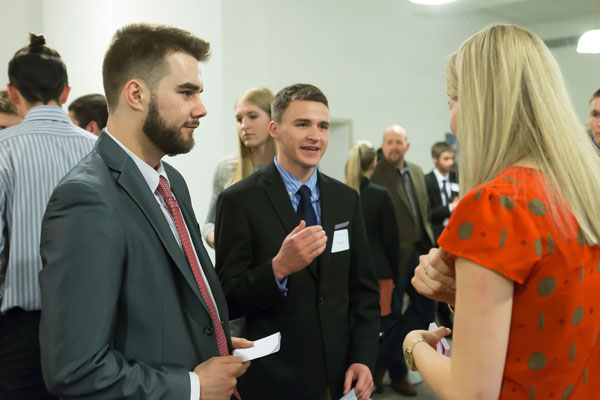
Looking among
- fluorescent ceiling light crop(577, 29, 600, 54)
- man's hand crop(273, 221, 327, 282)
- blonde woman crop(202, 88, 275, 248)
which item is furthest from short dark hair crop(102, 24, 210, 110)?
fluorescent ceiling light crop(577, 29, 600, 54)

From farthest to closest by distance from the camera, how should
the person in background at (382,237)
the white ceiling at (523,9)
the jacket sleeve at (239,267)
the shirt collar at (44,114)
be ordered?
the white ceiling at (523,9), the person in background at (382,237), the shirt collar at (44,114), the jacket sleeve at (239,267)

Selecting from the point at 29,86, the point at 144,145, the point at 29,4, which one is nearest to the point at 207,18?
the point at 29,4

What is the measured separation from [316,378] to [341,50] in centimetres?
635

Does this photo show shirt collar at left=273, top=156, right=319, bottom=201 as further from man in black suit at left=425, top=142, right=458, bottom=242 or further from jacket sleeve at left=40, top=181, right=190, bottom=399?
man in black suit at left=425, top=142, right=458, bottom=242

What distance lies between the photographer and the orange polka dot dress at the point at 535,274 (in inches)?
37.0

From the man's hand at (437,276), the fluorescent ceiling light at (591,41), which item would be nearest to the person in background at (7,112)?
the man's hand at (437,276)

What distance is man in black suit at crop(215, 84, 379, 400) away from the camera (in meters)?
1.80

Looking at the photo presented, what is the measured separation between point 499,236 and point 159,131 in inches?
33.0

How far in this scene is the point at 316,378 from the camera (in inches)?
71.3

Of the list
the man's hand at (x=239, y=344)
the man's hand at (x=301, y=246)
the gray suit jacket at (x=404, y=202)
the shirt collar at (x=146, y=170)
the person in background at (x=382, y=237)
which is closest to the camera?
the shirt collar at (x=146, y=170)

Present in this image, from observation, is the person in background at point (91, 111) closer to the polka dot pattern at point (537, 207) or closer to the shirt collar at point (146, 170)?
the shirt collar at point (146, 170)

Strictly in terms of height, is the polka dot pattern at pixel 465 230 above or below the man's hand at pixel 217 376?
above

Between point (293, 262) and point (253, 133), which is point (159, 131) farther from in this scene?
point (253, 133)

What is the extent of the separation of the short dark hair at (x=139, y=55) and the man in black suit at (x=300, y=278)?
665 millimetres
